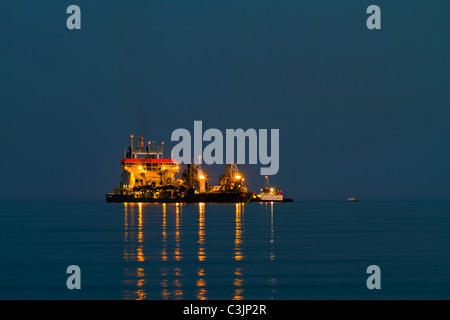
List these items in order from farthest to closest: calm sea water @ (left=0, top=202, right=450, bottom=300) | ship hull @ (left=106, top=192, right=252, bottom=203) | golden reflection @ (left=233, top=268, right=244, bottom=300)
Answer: ship hull @ (left=106, top=192, right=252, bottom=203), calm sea water @ (left=0, top=202, right=450, bottom=300), golden reflection @ (left=233, top=268, right=244, bottom=300)

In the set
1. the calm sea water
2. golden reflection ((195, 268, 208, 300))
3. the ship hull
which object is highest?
golden reflection ((195, 268, 208, 300))

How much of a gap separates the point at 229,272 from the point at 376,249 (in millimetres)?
17470

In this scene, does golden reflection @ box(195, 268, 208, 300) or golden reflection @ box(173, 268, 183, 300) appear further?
golden reflection @ box(173, 268, 183, 300)

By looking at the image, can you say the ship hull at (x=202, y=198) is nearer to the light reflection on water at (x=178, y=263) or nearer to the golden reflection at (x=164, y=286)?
the light reflection on water at (x=178, y=263)

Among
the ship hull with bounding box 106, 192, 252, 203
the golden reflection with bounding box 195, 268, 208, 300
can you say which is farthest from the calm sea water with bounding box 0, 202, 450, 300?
the ship hull with bounding box 106, 192, 252, 203

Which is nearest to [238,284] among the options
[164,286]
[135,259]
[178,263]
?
[164,286]

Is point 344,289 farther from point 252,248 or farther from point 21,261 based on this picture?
point 21,261

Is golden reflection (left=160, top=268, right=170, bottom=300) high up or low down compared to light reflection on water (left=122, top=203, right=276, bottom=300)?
up

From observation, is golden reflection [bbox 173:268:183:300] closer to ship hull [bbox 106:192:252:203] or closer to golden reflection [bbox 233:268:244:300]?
golden reflection [bbox 233:268:244:300]

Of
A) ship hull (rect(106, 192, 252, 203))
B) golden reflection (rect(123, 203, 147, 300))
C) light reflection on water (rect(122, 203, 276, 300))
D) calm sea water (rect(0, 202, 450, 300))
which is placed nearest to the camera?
golden reflection (rect(123, 203, 147, 300))

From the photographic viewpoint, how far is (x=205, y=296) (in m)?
28.4

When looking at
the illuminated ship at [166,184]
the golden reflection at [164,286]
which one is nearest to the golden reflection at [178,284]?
the golden reflection at [164,286]

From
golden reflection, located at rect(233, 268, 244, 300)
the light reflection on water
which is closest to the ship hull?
the light reflection on water
